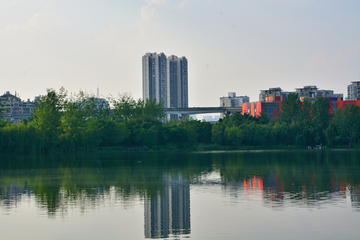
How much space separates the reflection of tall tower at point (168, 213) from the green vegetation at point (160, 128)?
64.3 m

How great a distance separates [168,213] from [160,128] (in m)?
94.9

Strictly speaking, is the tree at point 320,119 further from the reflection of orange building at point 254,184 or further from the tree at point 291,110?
the reflection of orange building at point 254,184

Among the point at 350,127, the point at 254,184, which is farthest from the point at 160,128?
the point at 254,184

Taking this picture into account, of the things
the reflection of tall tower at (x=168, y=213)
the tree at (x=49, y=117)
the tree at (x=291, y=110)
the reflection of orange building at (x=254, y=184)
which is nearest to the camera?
the reflection of tall tower at (x=168, y=213)

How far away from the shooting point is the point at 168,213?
64.4ft

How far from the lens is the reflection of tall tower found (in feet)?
53.8

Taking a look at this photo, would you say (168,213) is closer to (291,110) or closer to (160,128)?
(160,128)

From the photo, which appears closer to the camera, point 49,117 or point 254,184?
point 254,184

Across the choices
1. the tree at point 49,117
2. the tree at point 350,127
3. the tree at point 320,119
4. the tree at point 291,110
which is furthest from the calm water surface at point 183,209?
the tree at point 291,110

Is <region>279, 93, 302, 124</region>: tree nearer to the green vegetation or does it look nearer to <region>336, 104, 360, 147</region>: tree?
the green vegetation

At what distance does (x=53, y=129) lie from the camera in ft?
304

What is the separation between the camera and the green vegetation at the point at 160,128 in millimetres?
93875

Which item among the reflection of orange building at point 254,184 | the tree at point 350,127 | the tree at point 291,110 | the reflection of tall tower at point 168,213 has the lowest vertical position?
the reflection of tall tower at point 168,213

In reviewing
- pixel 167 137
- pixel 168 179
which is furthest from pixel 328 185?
pixel 167 137
